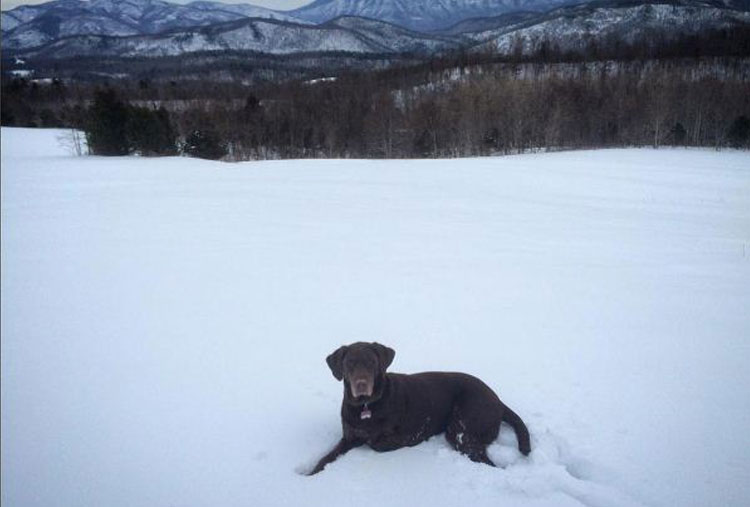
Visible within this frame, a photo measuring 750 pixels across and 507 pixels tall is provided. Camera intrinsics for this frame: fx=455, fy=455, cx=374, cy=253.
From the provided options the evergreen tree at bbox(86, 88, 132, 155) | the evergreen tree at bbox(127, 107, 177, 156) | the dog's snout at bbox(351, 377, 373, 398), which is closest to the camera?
the dog's snout at bbox(351, 377, 373, 398)

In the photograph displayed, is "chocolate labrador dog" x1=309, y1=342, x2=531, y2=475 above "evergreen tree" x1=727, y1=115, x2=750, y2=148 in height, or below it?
below

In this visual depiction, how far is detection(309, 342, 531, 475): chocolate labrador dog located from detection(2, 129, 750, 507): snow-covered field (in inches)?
5.9

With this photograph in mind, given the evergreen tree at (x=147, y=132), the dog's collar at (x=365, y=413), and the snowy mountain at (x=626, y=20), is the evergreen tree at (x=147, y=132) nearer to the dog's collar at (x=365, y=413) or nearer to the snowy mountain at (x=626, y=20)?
the dog's collar at (x=365, y=413)

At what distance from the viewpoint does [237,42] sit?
19100cm

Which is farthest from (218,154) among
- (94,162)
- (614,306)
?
(614,306)

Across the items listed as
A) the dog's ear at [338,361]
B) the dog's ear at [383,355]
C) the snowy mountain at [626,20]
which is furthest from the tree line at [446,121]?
the snowy mountain at [626,20]

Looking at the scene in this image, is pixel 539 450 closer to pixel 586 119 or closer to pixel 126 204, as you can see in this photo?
pixel 126 204

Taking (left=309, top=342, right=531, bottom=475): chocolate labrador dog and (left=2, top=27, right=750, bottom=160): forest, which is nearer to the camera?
(left=309, top=342, right=531, bottom=475): chocolate labrador dog

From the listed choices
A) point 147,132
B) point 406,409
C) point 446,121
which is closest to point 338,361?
point 406,409

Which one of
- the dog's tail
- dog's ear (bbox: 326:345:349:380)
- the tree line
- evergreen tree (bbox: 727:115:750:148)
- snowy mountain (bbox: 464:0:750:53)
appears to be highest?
snowy mountain (bbox: 464:0:750:53)

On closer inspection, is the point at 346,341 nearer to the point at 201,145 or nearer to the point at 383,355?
the point at 383,355

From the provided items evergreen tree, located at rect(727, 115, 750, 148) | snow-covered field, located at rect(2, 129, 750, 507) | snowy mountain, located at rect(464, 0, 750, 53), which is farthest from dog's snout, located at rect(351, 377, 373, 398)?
snowy mountain, located at rect(464, 0, 750, 53)

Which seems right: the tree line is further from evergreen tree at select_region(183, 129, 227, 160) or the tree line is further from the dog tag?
the dog tag

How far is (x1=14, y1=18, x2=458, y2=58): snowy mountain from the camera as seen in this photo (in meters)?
178
